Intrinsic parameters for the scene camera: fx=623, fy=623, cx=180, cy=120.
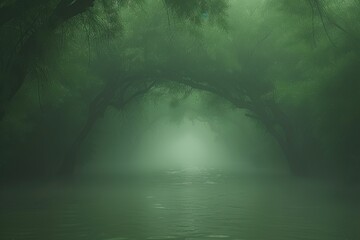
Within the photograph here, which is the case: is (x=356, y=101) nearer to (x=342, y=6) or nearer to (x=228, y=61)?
(x=342, y=6)

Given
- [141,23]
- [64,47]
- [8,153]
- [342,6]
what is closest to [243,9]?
[141,23]

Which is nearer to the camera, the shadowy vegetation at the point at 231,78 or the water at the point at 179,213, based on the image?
the water at the point at 179,213

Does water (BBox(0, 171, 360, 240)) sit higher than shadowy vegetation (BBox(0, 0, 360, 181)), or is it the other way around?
shadowy vegetation (BBox(0, 0, 360, 181))

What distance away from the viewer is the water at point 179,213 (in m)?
12.4

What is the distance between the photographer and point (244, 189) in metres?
24.9

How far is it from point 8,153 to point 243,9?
43.5ft

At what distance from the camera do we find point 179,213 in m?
16.0

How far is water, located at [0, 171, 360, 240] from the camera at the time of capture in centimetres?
1240

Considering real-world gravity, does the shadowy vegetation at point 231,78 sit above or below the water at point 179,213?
above

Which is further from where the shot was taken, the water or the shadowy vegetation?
the shadowy vegetation

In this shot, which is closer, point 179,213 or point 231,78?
point 179,213

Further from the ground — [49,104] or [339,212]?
[49,104]

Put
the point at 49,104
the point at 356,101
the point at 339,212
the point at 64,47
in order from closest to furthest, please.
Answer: the point at 64,47 → the point at 339,212 → the point at 356,101 → the point at 49,104

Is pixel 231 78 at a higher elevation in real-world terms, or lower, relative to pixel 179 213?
higher
